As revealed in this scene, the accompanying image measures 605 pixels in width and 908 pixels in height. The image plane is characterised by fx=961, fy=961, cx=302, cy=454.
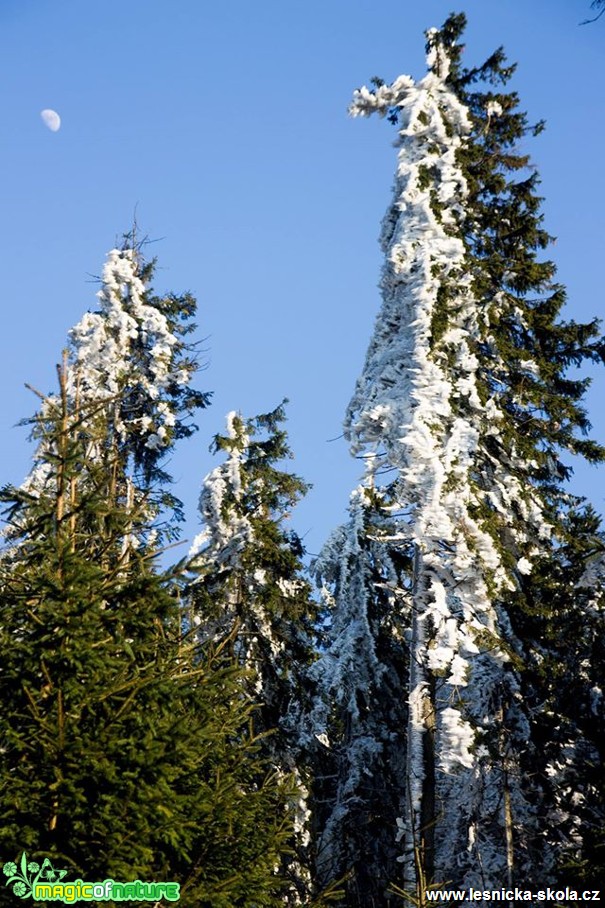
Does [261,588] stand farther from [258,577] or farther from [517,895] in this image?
[517,895]

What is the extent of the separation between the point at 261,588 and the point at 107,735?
1130 centimetres

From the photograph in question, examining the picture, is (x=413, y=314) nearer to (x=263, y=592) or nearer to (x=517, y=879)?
(x=263, y=592)

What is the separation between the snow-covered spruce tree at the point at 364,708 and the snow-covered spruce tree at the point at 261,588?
962mm

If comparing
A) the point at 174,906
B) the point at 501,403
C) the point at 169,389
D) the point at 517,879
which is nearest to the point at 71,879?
the point at 174,906

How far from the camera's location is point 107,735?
7.61 meters

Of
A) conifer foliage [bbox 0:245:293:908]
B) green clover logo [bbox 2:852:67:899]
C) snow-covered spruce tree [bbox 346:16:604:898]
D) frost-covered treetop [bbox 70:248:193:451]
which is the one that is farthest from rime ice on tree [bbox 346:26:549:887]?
frost-covered treetop [bbox 70:248:193:451]

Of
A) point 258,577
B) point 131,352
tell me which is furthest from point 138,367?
point 258,577

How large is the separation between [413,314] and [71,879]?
33.2ft

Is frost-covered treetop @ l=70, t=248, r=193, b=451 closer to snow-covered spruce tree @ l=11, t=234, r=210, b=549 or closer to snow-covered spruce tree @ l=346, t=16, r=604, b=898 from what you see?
snow-covered spruce tree @ l=11, t=234, r=210, b=549

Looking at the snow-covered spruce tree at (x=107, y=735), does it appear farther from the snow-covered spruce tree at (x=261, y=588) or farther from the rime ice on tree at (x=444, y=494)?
the snow-covered spruce tree at (x=261, y=588)

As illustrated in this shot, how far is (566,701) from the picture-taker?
1455cm

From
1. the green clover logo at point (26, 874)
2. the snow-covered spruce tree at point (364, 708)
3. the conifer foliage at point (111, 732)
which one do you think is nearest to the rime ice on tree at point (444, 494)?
the snow-covered spruce tree at point (364, 708)

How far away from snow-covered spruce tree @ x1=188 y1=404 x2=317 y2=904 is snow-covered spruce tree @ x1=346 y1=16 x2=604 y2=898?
4443 millimetres

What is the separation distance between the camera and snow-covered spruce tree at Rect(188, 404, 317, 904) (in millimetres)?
18609
